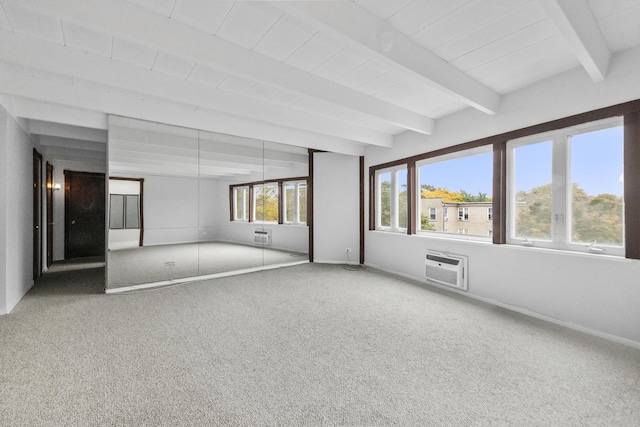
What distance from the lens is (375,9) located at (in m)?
1.98

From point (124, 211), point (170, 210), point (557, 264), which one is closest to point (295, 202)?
point (170, 210)

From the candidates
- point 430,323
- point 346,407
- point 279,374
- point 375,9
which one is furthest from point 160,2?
point 430,323

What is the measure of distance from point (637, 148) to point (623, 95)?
502 mm

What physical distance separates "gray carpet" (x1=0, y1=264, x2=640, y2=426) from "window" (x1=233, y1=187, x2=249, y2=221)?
2074mm

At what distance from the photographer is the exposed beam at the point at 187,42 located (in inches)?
71.4

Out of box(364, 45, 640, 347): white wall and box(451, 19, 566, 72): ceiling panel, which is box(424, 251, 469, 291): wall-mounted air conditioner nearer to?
box(364, 45, 640, 347): white wall

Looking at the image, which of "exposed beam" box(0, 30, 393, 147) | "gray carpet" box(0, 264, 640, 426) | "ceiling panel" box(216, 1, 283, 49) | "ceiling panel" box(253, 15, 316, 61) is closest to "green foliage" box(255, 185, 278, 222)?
"exposed beam" box(0, 30, 393, 147)

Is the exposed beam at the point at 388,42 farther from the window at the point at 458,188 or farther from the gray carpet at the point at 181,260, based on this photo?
the gray carpet at the point at 181,260

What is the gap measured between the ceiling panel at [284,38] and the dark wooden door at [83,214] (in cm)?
671

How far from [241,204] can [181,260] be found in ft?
4.80

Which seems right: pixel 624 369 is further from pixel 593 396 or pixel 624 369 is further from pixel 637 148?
pixel 637 148

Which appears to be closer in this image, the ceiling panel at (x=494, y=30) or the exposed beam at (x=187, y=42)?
the exposed beam at (x=187, y=42)

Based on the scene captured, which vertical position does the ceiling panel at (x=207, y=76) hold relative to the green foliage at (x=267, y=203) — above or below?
above

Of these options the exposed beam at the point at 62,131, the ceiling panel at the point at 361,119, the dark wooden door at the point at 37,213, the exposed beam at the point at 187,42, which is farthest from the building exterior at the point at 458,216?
the dark wooden door at the point at 37,213
